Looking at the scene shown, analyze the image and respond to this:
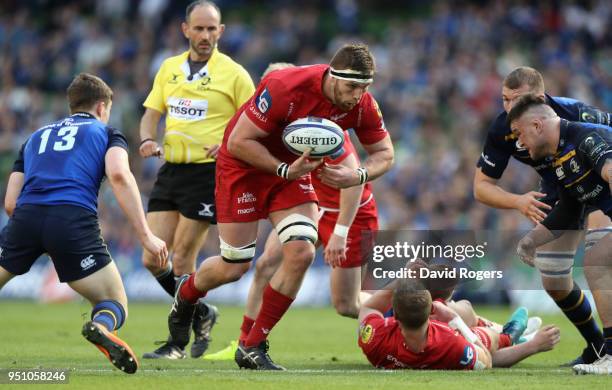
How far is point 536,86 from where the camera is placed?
29.4 ft

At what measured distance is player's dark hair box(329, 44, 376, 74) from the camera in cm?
782

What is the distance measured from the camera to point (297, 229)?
8180 mm

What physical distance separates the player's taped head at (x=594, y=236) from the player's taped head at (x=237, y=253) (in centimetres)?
264

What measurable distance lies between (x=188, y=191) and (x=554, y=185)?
11.1 ft

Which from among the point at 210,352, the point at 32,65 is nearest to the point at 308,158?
the point at 210,352

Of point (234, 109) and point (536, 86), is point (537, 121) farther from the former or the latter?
point (234, 109)

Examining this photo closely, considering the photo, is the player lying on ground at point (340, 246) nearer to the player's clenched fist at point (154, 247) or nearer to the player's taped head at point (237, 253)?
the player's taped head at point (237, 253)

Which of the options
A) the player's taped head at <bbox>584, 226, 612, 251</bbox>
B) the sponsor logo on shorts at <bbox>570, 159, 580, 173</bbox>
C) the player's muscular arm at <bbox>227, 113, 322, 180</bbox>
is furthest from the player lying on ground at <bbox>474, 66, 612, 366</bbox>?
the player's muscular arm at <bbox>227, 113, 322, 180</bbox>

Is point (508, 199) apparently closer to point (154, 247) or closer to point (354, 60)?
point (354, 60)

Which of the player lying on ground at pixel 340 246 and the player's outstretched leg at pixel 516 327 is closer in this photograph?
the player lying on ground at pixel 340 246

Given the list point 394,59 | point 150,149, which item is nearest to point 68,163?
point 150,149

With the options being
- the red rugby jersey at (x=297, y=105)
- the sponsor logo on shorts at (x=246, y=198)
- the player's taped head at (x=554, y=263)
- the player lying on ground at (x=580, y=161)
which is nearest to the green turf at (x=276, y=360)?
the player lying on ground at (x=580, y=161)

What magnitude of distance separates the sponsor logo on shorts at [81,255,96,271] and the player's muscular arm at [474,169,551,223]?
3.27 m

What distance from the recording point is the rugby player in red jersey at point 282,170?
8.00m
